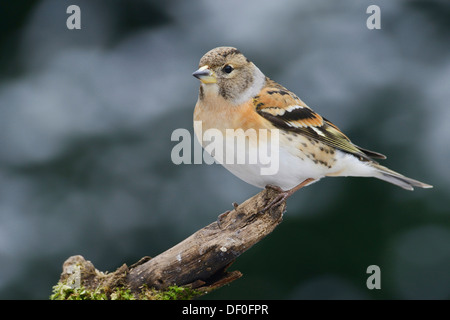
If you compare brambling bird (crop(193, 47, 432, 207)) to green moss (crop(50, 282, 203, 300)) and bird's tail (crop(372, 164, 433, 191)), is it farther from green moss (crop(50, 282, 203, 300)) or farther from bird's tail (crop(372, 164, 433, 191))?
green moss (crop(50, 282, 203, 300))

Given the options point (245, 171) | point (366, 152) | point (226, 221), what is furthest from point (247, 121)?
point (366, 152)

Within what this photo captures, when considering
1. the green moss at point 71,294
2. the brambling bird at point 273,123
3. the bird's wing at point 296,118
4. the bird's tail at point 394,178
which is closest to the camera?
the green moss at point 71,294

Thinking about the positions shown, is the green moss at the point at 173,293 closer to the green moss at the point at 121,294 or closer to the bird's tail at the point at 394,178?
the green moss at the point at 121,294

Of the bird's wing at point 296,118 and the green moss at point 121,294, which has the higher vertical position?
the bird's wing at point 296,118

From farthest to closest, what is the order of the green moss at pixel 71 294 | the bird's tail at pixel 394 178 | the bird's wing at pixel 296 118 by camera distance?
the bird's tail at pixel 394 178 < the bird's wing at pixel 296 118 < the green moss at pixel 71 294

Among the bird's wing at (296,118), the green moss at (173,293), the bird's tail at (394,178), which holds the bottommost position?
the green moss at (173,293)

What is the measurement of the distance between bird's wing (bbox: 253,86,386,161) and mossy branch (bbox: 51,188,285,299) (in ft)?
1.75

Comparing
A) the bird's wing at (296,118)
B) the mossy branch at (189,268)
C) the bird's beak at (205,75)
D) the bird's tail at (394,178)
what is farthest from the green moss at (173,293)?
the bird's tail at (394,178)

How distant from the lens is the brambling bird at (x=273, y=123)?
3.81m

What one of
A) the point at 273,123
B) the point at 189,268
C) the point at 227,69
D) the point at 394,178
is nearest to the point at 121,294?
the point at 189,268

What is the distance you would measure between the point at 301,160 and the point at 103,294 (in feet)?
5.41

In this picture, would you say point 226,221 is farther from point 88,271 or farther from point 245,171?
point 88,271

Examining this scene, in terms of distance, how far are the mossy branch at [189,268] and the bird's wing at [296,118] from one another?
533 mm

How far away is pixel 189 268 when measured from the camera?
367 centimetres
